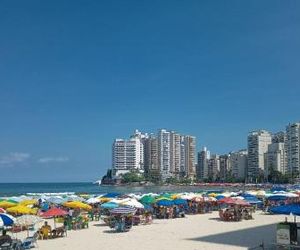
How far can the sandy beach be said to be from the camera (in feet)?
65.0

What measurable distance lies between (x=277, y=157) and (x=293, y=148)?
27.0 ft

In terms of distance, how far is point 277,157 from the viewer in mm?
190875

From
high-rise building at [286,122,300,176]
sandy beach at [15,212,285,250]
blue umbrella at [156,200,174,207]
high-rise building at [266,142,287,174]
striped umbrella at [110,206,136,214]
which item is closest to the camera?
sandy beach at [15,212,285,250]

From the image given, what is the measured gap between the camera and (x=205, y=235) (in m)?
22.9

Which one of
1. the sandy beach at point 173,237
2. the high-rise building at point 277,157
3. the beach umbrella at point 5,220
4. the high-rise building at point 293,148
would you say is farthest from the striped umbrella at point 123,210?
the high-rise building at point 277,157

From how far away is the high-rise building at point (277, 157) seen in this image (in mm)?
190875

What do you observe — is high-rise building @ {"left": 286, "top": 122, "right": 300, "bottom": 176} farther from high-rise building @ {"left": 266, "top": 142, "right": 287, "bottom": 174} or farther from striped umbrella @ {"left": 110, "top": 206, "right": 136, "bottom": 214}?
striped umbrella @ {"left": 110, "top": 206, "right": 136, "bottom": 214}

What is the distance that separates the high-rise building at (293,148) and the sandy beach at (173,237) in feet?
523

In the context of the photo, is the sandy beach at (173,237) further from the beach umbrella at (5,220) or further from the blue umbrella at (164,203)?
the blue umbrella at (164,203)

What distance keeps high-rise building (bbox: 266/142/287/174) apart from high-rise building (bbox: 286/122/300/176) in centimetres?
306

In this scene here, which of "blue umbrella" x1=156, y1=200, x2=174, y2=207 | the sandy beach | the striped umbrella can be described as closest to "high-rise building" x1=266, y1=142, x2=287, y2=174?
"blue umbrella" x1=156, y1=200, x2=174, y2=207

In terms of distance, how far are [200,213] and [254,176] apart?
161810mm

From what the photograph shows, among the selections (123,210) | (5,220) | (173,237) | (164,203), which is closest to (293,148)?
(164,203)

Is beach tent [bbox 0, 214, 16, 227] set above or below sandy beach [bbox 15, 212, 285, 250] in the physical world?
above
